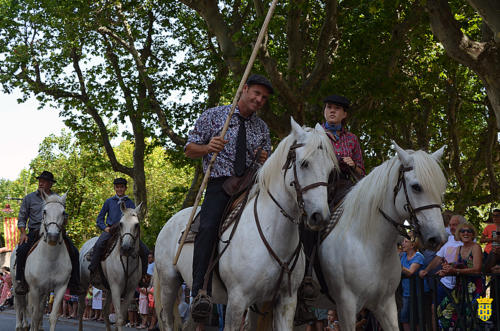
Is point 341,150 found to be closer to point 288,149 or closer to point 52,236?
point 288,149

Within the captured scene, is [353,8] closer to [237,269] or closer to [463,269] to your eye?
[463,269]

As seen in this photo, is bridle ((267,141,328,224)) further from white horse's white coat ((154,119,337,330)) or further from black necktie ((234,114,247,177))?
black necktie ((234,114,247,177))

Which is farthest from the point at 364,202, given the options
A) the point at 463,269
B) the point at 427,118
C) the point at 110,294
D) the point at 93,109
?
the point at 93,109

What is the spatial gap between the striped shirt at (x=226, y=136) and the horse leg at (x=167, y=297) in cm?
193

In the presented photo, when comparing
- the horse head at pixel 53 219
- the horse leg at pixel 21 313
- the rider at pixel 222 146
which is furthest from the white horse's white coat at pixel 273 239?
the horse leg at pixel 21 313

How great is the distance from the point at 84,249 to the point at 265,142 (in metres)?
9.17

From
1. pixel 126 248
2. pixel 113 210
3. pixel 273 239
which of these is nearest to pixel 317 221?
pixel 273 239

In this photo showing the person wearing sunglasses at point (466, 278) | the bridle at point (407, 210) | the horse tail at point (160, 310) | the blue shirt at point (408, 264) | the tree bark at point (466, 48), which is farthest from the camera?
the tree bark at point (466, 48)

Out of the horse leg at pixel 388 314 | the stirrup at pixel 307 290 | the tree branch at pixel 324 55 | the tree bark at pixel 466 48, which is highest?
the tree branch at pixel 324 55

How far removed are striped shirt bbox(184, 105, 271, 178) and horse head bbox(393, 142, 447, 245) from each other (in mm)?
1488

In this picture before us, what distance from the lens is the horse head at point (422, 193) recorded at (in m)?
5.90

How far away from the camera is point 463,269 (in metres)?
9.01

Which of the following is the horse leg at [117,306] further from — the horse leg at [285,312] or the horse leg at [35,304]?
the horse leg at [285,312]

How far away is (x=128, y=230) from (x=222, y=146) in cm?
660
